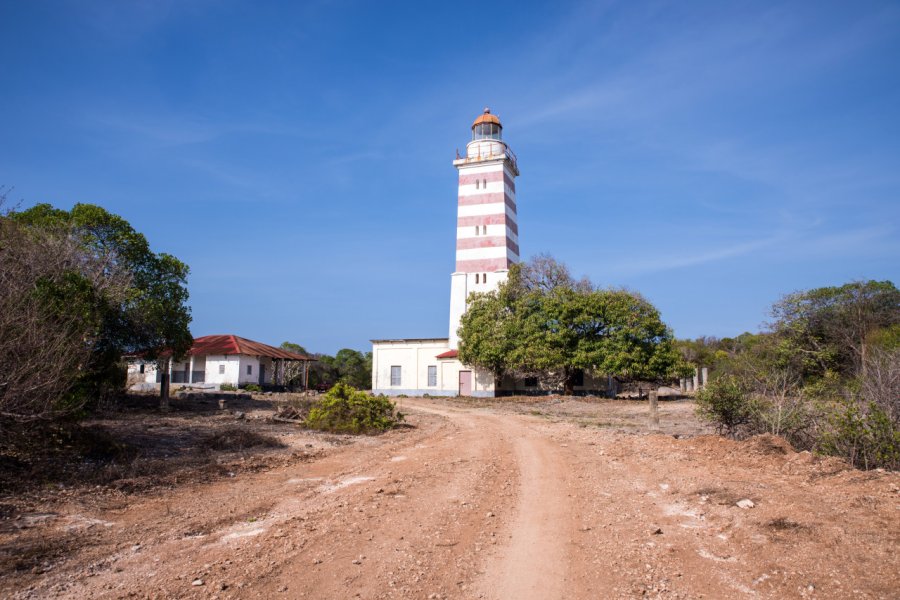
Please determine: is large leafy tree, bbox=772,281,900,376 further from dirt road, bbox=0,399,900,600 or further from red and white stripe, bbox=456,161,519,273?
dirt road, bbox=0,399,900,600

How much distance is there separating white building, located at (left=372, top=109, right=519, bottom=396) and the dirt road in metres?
29.5

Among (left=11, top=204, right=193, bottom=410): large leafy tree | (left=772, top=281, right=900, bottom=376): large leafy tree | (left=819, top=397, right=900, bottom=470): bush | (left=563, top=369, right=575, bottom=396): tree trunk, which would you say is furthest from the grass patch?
(left=563, top=369, right=575, bottom=396): tree trunk

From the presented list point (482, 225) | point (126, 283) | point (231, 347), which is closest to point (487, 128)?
point (482, 225)

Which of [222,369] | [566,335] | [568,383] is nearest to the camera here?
[566,335]

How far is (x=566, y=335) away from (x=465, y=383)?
847 cm

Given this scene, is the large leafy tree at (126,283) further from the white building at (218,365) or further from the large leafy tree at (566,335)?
the large leafy tree at (566,335)

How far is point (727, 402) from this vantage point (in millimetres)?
13430

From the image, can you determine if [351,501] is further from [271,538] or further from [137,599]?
[137,599]

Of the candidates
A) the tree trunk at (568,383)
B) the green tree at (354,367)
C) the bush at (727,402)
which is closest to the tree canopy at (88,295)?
the bush at (727,402)

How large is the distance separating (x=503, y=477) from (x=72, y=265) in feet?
53.2

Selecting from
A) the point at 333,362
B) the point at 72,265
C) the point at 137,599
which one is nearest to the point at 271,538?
the point at 137,599

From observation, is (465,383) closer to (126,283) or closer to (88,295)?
(126,283)

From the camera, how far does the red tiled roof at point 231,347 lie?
144 ft

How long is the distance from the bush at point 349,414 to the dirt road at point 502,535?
21.7 ft
